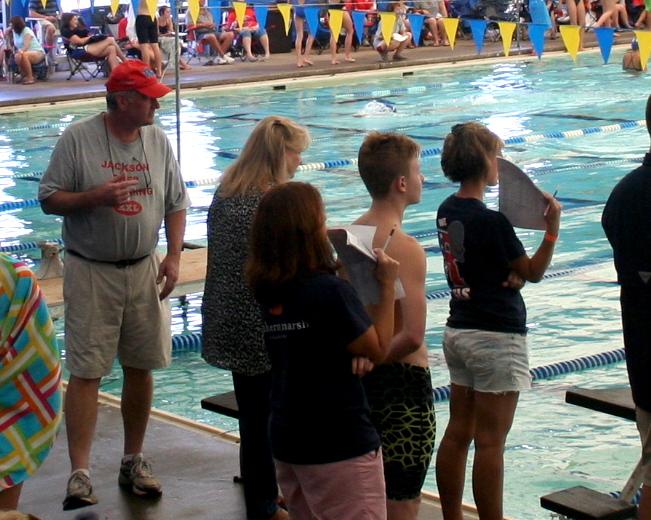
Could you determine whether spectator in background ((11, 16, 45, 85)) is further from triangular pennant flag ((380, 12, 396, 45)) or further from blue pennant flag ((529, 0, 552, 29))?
blue pennant flag ((529, 0, 552, 29))

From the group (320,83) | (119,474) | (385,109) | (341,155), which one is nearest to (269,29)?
(320,83)

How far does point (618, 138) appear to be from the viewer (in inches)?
549

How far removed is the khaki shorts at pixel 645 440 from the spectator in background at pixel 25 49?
59.0ft

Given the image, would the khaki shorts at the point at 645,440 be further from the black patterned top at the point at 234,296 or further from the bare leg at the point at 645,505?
the black patterned top at the point at 234,296

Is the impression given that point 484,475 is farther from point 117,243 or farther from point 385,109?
point 385,109

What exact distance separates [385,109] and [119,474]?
1280cm

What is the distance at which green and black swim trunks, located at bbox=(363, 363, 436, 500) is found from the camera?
3469mm

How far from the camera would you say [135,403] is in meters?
4.55

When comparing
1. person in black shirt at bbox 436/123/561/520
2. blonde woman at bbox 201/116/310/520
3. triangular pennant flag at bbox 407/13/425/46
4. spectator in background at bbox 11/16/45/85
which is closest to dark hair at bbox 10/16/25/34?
spectator in background at bbox 11/16/45/85

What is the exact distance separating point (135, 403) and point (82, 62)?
17593mm

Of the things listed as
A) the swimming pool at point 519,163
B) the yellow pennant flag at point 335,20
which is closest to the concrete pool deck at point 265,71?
the swimming pool at point 519,163

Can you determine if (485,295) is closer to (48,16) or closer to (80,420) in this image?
(80,420)

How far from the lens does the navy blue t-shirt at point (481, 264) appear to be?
12.4 ft

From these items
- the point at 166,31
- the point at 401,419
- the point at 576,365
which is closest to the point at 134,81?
the point at 401,419
